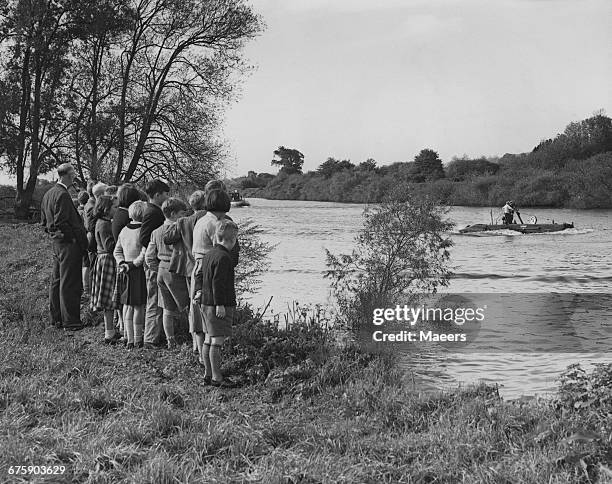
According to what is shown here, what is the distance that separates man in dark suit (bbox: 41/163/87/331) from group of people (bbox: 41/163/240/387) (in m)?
0.01

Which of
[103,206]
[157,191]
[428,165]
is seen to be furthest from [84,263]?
[428,165]

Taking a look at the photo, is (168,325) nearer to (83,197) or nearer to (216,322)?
(216,322)

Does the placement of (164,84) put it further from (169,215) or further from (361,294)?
(169,215)

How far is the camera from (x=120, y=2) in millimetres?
29703

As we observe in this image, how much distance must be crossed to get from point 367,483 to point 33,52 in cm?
2968

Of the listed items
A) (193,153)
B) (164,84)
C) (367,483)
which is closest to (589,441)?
(367,483)

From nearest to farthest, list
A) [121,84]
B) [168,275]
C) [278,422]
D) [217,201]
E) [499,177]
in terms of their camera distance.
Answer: [278,422] < [217,201] < [168,275] < [121,84] < [499,177]

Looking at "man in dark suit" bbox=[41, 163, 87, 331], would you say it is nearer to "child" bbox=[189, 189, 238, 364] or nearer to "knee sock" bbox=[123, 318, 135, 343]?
"knee sock" bbox=[123, 318, 135, 343]

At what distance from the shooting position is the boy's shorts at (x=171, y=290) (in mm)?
8617

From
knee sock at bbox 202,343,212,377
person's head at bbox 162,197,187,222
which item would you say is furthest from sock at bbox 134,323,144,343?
knee sock at bbox 202,343,212,377

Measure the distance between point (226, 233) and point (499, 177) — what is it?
76336 millimetres

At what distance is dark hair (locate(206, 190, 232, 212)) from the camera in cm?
710

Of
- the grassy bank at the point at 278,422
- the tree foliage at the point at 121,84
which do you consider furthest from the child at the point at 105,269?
the tree foliage at the point at 121,84

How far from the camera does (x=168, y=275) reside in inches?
339
